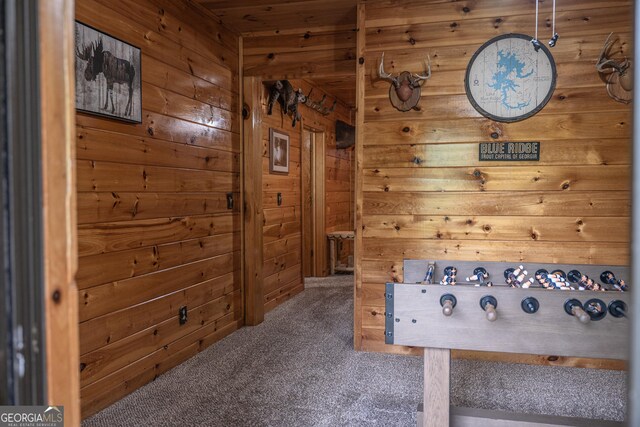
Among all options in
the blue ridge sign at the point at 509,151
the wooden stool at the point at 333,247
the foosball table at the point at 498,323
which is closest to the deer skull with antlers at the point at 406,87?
the blue ridge sign at the point at 509,151

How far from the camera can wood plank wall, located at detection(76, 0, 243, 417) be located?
8.39 feet

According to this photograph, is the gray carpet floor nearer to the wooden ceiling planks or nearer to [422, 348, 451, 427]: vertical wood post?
[422, 348, 451, 427]: vertical wood post

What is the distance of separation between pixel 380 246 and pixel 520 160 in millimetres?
1150

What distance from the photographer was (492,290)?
1826mm

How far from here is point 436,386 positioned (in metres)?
1.98

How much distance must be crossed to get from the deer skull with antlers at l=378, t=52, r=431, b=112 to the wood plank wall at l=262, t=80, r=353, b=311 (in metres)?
1.76

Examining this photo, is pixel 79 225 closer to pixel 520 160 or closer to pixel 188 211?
pixel 188 211

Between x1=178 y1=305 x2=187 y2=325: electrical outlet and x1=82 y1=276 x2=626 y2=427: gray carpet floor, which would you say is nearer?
x1=82 y1=276 x2=626 y2=427: gray carpet floor

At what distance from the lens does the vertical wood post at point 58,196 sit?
2.16ft

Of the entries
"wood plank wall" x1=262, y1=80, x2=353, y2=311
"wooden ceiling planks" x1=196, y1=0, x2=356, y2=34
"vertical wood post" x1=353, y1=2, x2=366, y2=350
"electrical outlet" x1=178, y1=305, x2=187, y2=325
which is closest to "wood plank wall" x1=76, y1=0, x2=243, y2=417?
"electrical outlet" x1=178, y1=305, x2=187, y2=325

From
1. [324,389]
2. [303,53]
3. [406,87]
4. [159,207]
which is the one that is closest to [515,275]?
[324,389]

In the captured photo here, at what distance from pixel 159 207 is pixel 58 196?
251cm

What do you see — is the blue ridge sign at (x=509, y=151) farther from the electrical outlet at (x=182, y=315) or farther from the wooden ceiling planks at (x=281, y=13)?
the electrical outlet at (x=182, y=315)

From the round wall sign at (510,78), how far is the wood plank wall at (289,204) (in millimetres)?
2266
